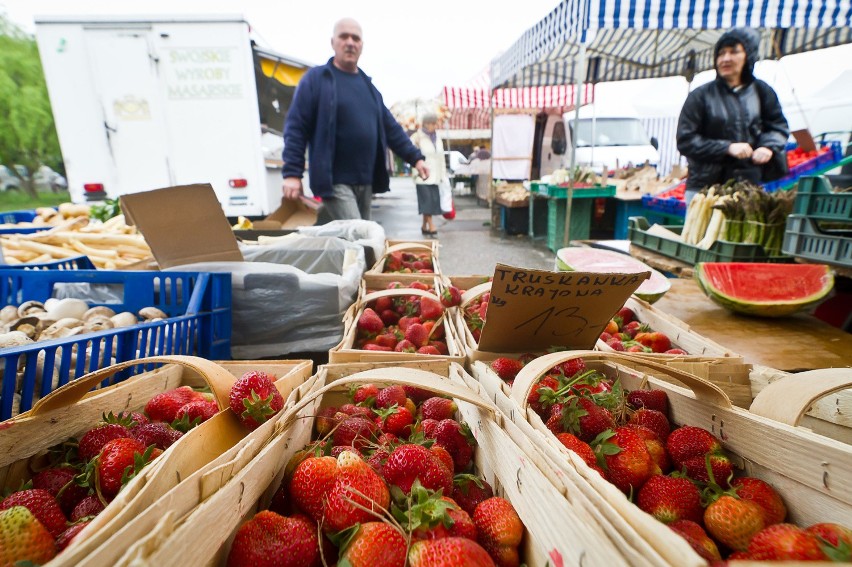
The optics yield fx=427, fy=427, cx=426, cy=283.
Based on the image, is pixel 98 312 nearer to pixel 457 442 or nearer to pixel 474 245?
pixel 457 442

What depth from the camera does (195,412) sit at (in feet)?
3.88

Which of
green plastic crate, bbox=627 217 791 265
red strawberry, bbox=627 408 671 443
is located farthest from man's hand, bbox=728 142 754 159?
red strawberry, bbox=627 408 671 443

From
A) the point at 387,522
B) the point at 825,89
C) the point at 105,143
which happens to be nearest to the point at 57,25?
the point at 105,143

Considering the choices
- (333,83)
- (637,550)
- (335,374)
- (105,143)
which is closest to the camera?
(637,550)

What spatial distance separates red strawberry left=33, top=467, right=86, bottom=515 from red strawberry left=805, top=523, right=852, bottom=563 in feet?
4.53

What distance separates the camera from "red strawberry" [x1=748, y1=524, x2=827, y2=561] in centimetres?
68

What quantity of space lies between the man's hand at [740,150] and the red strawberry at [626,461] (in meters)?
3.56

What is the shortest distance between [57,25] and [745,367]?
312 inches

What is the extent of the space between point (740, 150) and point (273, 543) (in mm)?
4268

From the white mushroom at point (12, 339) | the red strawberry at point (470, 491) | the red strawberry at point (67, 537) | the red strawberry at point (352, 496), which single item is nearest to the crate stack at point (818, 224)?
the red strawberry at point (470, 491)

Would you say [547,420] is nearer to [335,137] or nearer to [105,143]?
[335,137]

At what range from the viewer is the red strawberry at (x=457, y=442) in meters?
1.13

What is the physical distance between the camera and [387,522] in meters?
0.78

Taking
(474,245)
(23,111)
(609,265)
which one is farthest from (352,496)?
(23,111)
